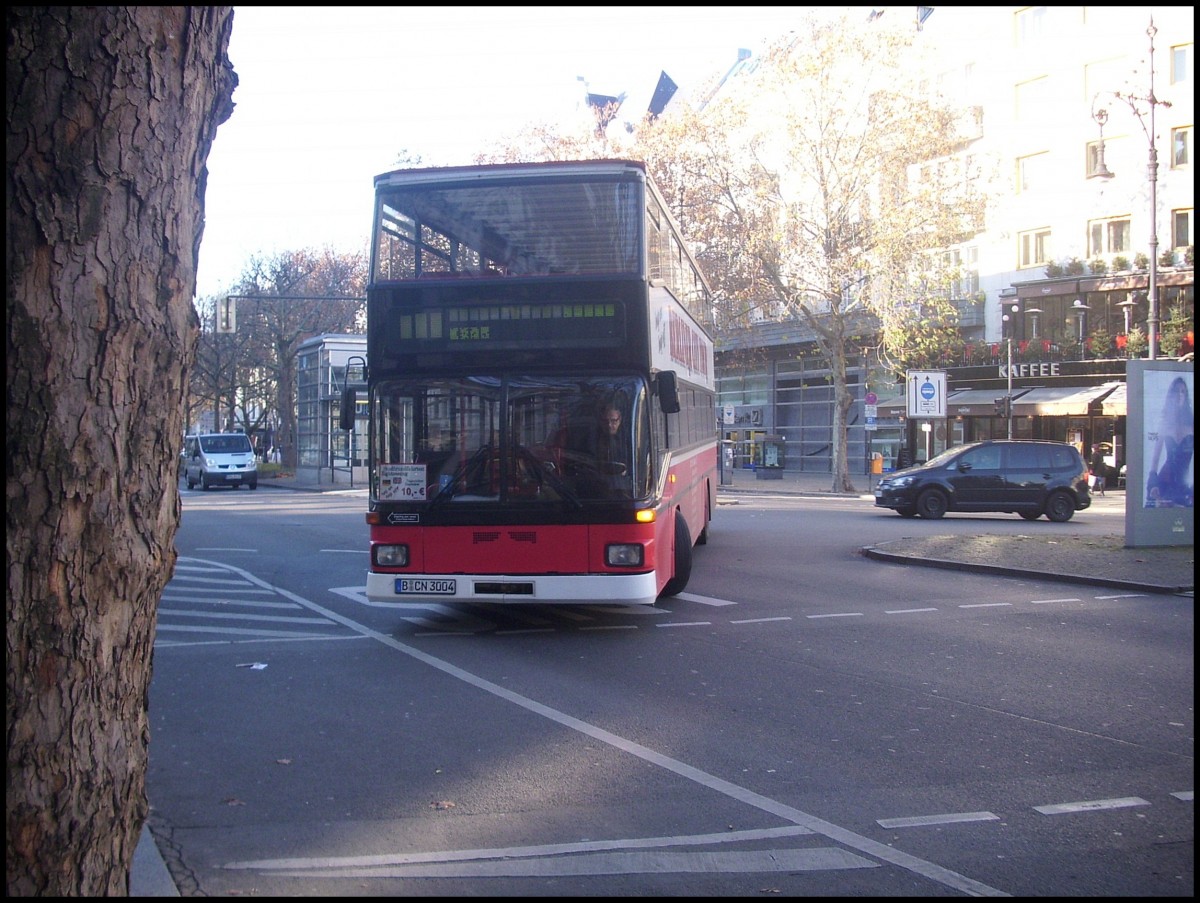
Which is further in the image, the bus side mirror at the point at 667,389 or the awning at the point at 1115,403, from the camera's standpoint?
the awning at the point at 1115,403

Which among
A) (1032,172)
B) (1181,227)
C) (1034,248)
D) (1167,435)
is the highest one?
(1032,172)

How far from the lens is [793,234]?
35719 mm

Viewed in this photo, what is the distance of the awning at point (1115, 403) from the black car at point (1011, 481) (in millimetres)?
13851

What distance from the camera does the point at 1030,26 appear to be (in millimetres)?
43406

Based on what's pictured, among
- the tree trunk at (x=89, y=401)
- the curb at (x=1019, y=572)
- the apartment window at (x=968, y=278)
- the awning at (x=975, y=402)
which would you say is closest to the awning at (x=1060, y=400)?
the awning at (x=975, y=402)

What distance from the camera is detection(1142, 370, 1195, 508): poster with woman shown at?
55.9ft

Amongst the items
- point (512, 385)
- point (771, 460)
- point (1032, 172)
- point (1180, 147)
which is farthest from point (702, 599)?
point (771, 460)

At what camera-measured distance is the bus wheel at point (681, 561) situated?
12844 millimetres

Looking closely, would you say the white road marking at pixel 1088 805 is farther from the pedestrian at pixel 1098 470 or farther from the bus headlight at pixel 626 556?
the pedestrian at pixel 1098 470

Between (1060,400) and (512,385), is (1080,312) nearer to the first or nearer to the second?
(1060,400)

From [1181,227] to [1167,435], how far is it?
2484 cm

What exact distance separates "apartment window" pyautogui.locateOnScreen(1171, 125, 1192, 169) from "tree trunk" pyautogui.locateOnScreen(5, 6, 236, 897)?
4200cm

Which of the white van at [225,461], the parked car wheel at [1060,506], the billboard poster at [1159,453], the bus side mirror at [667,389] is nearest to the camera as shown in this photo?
the bus side mirror at [667,389]

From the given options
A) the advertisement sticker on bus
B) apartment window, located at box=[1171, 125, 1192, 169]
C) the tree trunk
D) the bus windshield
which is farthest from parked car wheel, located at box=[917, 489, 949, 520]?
the tree trunk
